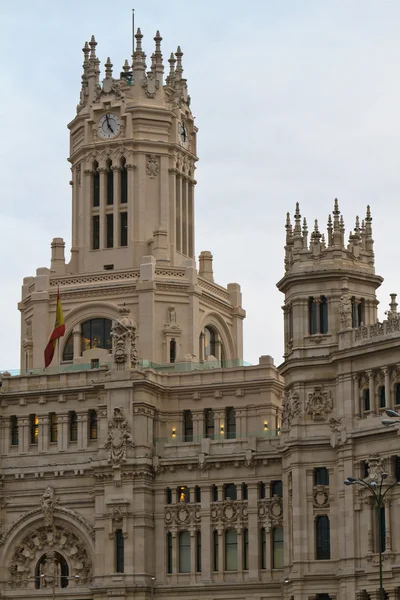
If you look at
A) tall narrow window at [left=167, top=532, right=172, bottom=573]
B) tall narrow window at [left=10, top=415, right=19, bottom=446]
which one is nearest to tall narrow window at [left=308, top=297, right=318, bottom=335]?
tall narrow window at [left=167, top=532, right=172, bottom=573]

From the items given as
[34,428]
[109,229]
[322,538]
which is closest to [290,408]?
[322,538]

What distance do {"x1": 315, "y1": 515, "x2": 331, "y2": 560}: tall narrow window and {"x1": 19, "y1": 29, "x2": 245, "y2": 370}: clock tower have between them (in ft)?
72.5

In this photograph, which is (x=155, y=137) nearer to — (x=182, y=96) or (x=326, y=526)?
(x=182, y=96)

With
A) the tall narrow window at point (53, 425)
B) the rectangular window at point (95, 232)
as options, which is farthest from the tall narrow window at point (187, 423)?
the rectangular window at point (95, 232)

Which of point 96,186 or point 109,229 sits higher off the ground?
point 96,186

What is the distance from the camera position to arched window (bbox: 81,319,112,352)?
132625mm

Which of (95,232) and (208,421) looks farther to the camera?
(95,232)

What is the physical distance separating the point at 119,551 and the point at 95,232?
29633mm

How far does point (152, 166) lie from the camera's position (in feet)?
451

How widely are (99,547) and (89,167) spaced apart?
33913mm

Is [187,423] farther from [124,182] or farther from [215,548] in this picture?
[124,182]

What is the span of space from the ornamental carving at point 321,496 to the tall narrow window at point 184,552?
13309mm

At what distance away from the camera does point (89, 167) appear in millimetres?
138750

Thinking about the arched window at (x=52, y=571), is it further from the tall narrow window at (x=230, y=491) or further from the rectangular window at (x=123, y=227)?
the rectangular window at (x=123, y=227)
